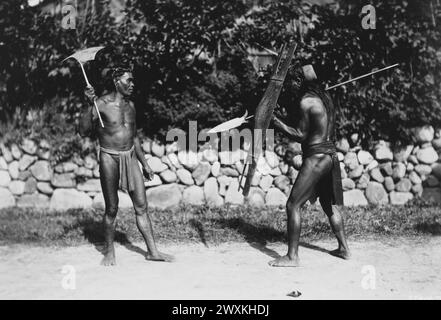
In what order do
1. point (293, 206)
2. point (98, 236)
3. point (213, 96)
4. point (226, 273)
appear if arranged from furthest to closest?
point (213, 96)
point (98, 236)
point (293, 206)
point (226, 273)

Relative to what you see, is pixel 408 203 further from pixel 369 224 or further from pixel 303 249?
pixel 303 249

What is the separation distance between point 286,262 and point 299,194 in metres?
0.73

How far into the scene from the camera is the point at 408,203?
886 cm

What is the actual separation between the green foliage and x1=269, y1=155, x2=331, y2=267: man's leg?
10.7 ft

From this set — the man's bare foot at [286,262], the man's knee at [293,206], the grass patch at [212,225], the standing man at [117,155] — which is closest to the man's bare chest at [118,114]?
the standing man at [117,155]

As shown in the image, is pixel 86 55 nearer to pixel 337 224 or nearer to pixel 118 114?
pixel 118 114

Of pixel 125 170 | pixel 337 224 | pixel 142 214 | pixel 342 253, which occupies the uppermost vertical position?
pixel 125 170

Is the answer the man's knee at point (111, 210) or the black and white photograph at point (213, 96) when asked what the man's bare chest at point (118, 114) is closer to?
the man's knee at point (111, 210)

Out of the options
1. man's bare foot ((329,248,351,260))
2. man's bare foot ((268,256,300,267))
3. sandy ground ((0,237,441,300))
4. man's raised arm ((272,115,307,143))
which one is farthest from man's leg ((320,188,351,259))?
man's raised arm ((272,115,307,143))

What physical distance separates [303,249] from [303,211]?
1835 millimetres

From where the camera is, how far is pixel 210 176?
898 cm

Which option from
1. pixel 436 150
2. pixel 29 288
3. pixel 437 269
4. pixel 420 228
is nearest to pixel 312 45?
pixel 436 150

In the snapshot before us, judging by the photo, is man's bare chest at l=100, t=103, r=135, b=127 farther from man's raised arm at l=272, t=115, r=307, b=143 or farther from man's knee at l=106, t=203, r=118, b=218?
man's raised arm at l=272, t=115, r=307, b=143

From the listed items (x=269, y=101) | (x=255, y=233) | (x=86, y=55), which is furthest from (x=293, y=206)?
(x=86, y=55)
